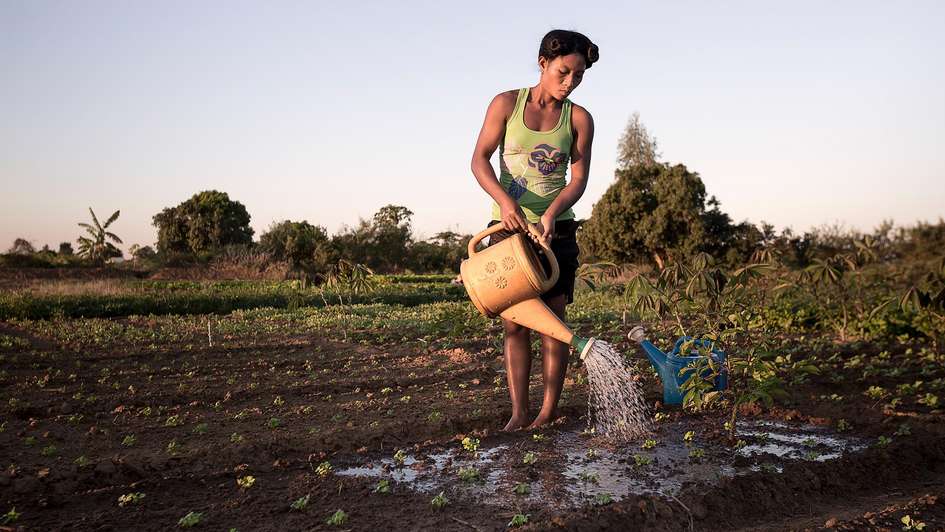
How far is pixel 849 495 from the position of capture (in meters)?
2.88

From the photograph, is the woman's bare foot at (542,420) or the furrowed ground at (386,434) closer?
the furrowed ground at (386,434)

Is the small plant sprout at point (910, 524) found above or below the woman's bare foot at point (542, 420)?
below

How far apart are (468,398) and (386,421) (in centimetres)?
81

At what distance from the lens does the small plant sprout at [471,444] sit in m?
3.29

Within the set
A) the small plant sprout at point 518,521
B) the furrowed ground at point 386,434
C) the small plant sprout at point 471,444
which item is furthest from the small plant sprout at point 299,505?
the small plant sprout at point 471,444

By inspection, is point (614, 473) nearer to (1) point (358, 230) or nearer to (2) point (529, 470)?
(2) point (529, 470)

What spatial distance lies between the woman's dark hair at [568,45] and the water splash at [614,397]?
1.34m

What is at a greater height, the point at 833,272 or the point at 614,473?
the point at 833,272

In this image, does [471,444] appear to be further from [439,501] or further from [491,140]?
[491,140]

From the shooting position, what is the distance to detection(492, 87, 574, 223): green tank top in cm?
355

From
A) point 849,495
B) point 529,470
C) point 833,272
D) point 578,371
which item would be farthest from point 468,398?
point 833,272

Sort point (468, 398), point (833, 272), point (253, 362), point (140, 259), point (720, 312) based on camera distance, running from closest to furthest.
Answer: point (720, 312), point (468, 398), point (833, 272), point (253, 362), point (140, 259)

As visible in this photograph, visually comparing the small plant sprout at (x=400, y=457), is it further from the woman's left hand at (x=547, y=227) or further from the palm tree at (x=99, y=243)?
the palm tree at (x=99, y=243)

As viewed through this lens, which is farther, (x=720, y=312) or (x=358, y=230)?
(x=358, y=230)
